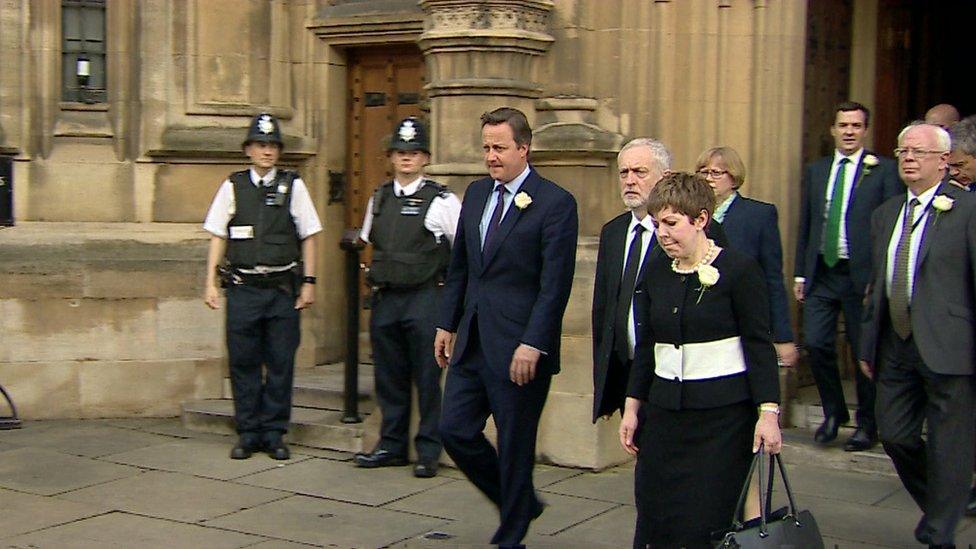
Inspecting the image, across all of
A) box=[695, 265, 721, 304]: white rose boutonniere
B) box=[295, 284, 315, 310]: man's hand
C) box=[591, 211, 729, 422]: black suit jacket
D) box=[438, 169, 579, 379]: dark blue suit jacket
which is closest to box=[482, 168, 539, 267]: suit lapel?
box=[438, 169, 579, 379]: dark blue suit jacket

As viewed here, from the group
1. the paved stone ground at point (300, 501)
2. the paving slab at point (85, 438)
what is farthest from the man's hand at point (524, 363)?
the paving slab at point (85, 438)

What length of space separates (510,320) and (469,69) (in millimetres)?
2443

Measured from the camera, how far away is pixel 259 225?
26.3 ft

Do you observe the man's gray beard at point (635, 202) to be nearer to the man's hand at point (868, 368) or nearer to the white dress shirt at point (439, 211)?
the man's hand at point (868, 368)

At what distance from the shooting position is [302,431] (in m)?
8.57

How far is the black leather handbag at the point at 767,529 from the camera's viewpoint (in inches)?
179

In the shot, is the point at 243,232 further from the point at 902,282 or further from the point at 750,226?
the point at 902,282

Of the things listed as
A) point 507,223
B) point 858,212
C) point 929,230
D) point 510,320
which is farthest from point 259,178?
point 929,230

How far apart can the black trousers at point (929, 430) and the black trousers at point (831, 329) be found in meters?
1.64

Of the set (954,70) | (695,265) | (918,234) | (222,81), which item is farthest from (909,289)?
(954,70)

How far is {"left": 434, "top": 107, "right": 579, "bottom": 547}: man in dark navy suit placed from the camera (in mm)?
6035

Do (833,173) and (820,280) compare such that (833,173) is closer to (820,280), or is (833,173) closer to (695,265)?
(820,280)

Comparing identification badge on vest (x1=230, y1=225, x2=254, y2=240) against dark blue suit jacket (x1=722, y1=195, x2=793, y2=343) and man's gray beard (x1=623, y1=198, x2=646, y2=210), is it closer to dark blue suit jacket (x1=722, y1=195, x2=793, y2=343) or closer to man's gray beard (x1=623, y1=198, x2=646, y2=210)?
dark blue suit jacket (x1=722, y1=195, x2=793, y2=343)

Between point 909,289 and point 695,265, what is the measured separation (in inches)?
63.4
